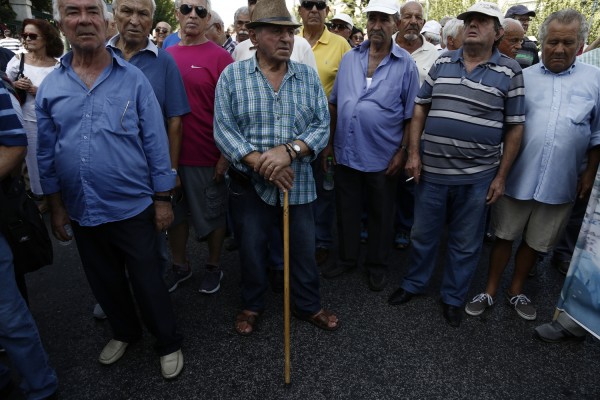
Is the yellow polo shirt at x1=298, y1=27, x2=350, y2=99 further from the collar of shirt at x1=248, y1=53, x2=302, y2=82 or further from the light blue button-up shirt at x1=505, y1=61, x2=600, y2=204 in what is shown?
the light blue button-up shirt at x1=505, y1=61, x2=600, y2=204

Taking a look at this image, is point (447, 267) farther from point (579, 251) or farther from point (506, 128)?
point (506, 128)

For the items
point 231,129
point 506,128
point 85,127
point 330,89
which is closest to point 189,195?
point 231,129

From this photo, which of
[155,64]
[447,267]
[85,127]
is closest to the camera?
[85,127]

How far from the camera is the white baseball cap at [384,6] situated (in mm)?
3045

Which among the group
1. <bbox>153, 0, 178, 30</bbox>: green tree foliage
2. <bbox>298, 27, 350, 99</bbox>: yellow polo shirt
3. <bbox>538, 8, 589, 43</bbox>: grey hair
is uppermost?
<bbox>153, 0, 178, 30</bbox>: green tree foliage

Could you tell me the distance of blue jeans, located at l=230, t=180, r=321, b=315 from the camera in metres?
2.72

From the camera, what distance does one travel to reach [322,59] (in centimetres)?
362

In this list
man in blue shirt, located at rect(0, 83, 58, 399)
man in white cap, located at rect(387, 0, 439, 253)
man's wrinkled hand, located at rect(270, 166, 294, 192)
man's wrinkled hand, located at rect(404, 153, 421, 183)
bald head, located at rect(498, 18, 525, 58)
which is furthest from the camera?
man in white cap, located at rect(387, 0, 439, 253)

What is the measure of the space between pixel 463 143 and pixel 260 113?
4.39 ft

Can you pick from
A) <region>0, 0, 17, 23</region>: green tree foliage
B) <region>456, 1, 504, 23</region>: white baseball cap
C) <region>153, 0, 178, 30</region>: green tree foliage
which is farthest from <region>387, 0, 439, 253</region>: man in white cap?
<region>153, 0, 178, 30</region>: green tree foliage

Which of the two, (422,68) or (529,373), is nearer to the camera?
(529,373)

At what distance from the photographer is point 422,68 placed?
13.4 feet

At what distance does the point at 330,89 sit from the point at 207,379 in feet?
8.01

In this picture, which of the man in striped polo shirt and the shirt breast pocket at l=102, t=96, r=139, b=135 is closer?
the shirt breast pocket at l=102, t=96, r=139, b=135
